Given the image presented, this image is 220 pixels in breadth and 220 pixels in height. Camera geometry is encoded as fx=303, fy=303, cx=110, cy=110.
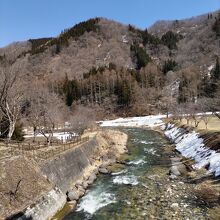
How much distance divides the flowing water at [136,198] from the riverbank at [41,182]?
5.95 ft

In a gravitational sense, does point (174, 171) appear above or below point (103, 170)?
above

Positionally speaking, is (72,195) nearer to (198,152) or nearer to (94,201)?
(94,201)

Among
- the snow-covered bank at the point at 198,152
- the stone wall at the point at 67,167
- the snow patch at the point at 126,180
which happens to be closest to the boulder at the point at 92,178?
the stone wall at the point at 67,167

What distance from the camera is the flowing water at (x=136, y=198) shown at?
23016 millimetres

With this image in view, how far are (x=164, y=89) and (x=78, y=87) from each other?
4034 cm

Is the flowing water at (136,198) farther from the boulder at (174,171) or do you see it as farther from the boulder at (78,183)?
the boulder at (78,183)

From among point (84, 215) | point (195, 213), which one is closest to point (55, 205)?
point (84, 215)

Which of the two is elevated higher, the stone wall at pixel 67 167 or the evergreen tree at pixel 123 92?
the evergreen tree at pixel 123 92

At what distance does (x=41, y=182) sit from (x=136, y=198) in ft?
27.4

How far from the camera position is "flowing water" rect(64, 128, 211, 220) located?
75.5ft

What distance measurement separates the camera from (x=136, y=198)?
87.5 ft

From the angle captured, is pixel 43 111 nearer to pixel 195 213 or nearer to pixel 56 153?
pixel 56 153

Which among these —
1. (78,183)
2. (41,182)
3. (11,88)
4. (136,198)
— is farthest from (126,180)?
(11,88)

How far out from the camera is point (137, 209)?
24.0 meters
